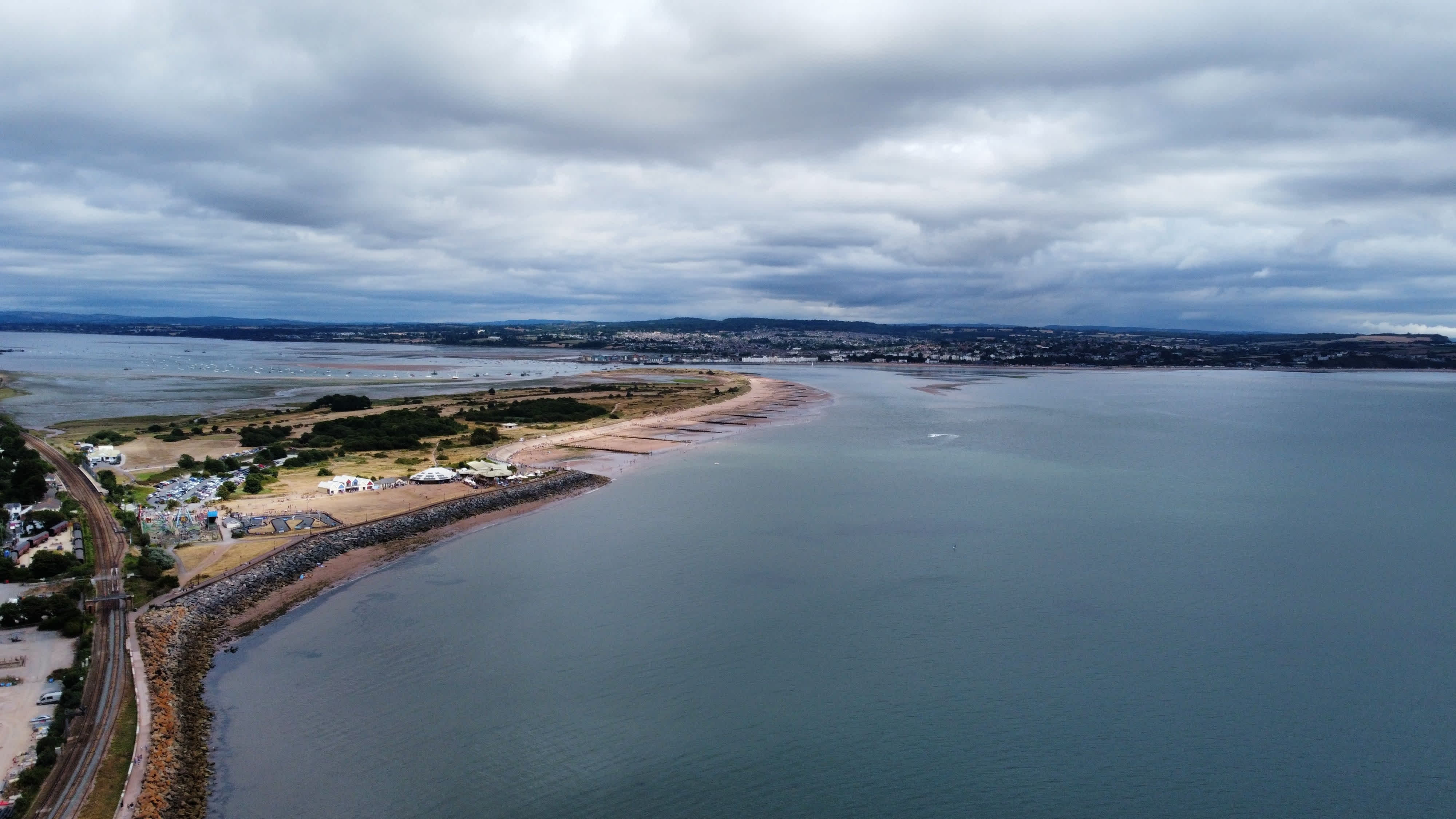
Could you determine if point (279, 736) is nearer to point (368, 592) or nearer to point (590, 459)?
point (368, 592)

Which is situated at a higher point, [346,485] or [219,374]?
[219,374]

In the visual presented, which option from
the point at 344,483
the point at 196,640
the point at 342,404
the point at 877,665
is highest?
the point at 342,404

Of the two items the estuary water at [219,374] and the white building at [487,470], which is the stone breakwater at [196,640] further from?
the estuary water at [219,374]

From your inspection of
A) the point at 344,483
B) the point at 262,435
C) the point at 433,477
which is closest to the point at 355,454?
the point at 262,435

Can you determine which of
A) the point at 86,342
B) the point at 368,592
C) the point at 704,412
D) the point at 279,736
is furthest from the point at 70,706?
the point at 86,342

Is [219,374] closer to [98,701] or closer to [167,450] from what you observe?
[167,450]

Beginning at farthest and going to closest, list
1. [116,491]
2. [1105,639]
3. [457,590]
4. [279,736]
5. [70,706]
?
[116,491], [457,590], [1105,639], [279,736], [70,706]

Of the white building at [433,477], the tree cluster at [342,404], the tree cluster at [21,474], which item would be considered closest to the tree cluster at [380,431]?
the tree cluster at [342,404]

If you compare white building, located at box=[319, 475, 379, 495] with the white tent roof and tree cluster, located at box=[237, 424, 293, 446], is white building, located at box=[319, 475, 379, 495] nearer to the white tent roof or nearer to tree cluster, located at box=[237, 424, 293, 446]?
the white tent roof
